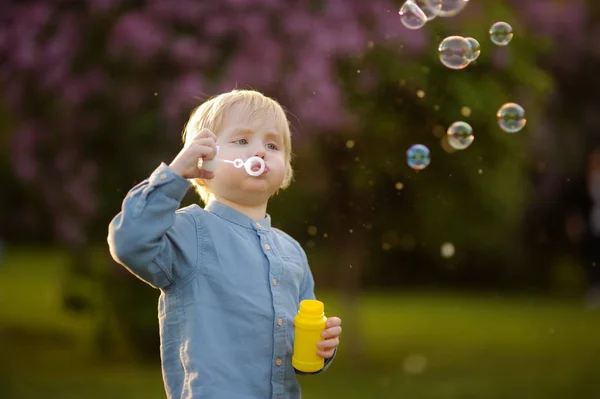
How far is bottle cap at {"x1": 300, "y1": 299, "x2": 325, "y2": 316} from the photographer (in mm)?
2148

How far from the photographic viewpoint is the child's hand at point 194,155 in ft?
6.57

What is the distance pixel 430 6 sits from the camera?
383cm

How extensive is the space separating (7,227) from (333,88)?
45.2ft

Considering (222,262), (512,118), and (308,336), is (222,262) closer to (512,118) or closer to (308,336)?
(308,336)

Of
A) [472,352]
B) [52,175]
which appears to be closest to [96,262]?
[52,175]

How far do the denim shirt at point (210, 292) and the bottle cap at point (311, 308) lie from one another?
56mm

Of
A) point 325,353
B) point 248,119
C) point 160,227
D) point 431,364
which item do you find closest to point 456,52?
point 248,119

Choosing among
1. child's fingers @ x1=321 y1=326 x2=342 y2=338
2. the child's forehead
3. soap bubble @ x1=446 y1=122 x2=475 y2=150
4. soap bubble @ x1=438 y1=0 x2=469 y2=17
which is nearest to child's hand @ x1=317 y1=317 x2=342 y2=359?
child's fingers @ x1=321 y1=326 x2=342 y2=338

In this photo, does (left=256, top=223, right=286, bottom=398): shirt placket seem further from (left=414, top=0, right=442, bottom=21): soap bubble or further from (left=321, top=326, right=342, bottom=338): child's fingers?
(left=414, top=0, right=442, bottom=21): soap bubble

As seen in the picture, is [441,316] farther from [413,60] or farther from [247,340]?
[247,340]

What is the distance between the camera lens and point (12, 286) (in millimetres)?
11445

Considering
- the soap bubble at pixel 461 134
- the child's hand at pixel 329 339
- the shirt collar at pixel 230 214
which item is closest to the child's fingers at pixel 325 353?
the child's hand at pixel 329 339

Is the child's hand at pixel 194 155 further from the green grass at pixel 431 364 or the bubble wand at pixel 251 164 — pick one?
the green grass at pixel 431 364

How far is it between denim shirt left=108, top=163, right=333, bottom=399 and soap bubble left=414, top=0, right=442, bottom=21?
1.93 m
